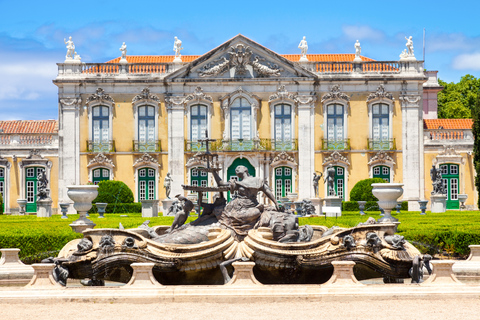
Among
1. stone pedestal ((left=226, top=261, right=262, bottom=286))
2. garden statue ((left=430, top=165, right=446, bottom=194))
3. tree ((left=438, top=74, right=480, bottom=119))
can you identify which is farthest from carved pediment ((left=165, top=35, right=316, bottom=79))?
stone pedestal ((left=226, top=261, right=262, bottom=286))

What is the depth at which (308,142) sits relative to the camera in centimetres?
3819

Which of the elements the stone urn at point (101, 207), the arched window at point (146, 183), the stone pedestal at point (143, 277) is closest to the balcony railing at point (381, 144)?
the arched window at point (146, 183)

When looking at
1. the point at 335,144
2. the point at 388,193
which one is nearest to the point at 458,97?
the point at 335,144

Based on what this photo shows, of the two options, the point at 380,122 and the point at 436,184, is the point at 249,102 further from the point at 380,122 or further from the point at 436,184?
the point at 436,184

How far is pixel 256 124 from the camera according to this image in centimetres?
3797

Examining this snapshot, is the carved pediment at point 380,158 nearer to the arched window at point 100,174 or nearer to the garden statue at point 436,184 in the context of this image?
the garden statue at point 436,184

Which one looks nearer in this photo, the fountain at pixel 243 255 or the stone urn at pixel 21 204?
the fountain at pixel 243 255

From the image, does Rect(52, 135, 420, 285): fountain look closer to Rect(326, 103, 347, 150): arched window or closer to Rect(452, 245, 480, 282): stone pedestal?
Rect(452, 245, 480, 282): stone pedestal

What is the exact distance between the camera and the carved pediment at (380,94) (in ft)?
124

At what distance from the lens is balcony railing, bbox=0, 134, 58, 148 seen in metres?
39.1

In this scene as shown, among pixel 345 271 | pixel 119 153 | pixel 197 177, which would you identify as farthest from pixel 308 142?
pixel 345 271

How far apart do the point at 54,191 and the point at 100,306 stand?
98.1 ft

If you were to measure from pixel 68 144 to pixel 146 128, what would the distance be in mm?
3843

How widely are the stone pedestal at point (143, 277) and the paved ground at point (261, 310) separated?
50 centimetres
